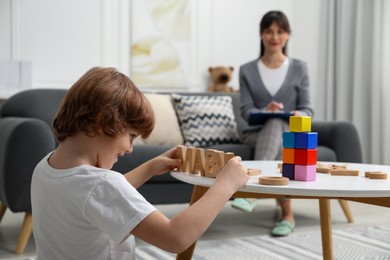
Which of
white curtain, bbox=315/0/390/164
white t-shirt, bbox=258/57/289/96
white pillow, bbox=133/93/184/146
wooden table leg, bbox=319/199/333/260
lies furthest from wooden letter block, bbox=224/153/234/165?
white curtain, bbox=315/0/390/164

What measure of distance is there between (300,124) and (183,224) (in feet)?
1.53

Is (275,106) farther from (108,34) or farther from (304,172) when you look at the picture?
(108,34)

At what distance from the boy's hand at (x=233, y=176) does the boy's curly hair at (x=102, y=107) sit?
192 mm

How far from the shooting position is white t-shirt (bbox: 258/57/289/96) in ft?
10.2

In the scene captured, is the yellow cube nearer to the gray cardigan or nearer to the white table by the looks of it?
the white table

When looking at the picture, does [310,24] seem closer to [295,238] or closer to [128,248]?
[295,238]

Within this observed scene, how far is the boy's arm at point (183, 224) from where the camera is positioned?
37.2 inches

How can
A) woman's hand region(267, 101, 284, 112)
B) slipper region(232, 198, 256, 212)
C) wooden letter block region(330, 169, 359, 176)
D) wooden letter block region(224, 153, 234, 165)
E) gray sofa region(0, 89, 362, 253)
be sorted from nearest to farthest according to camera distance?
wooden letter block region(224, 153, 234, 165) < wooden letter block region(330, 169, 359, 176) < gray sofa region(0, 89, 362, 253) < slipper region(232, 198, 256, 212) < woman's hand region(267, 101, 284, 112)

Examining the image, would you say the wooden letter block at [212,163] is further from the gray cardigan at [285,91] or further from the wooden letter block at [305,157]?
the gray cardigan at [285,91]

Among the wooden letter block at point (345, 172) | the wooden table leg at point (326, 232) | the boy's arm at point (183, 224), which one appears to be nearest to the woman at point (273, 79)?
the wooden table leg at point (326, 232)

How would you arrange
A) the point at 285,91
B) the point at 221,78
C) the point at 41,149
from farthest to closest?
the point at 221,78
the point at 285,91
the point at 41,149

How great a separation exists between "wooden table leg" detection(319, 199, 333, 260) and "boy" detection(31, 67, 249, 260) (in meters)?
0.71

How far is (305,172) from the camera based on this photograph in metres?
1.29

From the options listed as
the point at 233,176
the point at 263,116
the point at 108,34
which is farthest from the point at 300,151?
the point at 108,34
